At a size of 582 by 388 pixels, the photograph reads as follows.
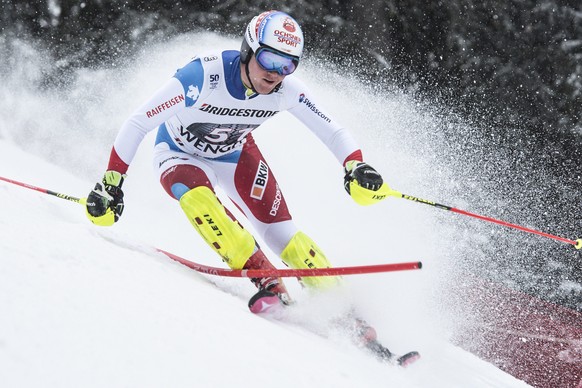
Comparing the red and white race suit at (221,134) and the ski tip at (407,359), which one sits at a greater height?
the red and white race suit at (221,134)

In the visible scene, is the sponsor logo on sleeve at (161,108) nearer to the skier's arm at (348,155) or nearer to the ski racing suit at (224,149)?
the ski racing suit at (224,149)

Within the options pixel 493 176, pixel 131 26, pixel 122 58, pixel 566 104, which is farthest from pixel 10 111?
pixel 566 104

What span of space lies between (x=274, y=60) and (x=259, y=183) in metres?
0.74

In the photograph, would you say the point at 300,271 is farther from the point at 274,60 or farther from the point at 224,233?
the point at 274,60

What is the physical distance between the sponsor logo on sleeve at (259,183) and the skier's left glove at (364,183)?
0.45 m

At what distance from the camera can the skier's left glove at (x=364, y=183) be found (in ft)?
10.4

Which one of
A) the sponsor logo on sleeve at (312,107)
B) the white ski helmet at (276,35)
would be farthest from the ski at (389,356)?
the white ski helmet at (276,35)

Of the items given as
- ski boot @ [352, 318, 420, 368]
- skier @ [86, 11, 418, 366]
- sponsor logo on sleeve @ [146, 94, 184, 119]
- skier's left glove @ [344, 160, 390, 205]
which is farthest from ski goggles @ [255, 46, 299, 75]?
ski boot @ [352, 318, 420, 368]

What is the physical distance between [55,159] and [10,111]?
42.7 inches

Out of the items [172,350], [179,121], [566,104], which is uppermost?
[566,104]

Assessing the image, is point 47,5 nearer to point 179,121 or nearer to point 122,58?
point 122,58

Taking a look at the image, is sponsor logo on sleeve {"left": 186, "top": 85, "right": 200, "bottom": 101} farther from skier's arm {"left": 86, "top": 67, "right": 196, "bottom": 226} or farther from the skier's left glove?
the skier's left glove

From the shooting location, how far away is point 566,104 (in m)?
7.14

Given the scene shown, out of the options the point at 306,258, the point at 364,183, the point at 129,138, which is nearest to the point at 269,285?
the point at 306,258
